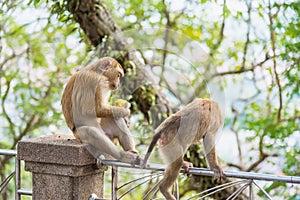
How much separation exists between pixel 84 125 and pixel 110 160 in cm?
22

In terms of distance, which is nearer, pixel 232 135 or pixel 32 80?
pixel 232 135

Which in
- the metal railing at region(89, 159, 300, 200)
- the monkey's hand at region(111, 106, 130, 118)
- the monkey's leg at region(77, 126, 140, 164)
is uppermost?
the monkey's hand at region(111, 106, 130, 118)

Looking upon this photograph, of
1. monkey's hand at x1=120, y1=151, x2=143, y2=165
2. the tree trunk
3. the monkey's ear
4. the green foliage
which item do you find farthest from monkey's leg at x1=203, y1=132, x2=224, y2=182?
the tree trunk

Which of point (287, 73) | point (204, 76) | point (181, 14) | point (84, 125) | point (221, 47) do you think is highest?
point (181, 14)


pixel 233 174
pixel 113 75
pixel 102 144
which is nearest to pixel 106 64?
pixel 113 75

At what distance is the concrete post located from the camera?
254cm

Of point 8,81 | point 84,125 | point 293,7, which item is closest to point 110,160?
point 84,125

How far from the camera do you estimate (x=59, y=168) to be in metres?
2.57

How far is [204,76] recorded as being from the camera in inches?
101

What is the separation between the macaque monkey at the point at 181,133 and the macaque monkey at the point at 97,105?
0.30 meters

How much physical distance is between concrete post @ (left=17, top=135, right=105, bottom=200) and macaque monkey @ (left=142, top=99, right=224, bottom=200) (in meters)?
0.33

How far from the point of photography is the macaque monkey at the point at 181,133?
2.37 metres

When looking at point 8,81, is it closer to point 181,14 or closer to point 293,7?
point 181,14

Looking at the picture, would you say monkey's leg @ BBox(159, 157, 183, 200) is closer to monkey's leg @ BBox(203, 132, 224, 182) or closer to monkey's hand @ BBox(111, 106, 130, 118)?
monkey's leg @ BBox(203, 132, 224, 182)
